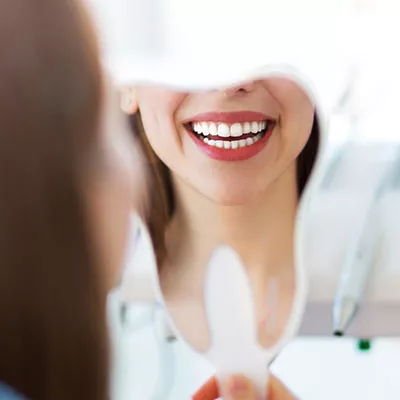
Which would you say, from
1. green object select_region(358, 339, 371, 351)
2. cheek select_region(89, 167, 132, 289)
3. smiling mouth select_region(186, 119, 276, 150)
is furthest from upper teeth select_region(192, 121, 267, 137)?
green object select_region(358, 339, 371, 351)

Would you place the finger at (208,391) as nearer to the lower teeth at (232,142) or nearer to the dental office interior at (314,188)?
the dental office interior at (314,188)

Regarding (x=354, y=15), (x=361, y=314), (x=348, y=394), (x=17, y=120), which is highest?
(x=354, y=15)

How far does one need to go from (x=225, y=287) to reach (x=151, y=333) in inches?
4.8

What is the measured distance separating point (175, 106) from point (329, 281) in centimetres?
31

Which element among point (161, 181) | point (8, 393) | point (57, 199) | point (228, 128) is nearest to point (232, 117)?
point (228, 128)

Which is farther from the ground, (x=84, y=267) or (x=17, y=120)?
(x=17, y=120)

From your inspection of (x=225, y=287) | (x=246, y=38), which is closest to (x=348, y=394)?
(x=225, y=287)

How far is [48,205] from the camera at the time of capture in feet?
2.54

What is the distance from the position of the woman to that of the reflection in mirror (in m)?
0.05

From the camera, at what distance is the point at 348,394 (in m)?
0.83

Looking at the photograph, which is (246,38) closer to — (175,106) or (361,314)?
(175,106)

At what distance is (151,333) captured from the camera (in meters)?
0.84

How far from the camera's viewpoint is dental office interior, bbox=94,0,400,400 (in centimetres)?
79

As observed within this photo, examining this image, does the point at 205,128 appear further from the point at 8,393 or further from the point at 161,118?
the point at 8,393
